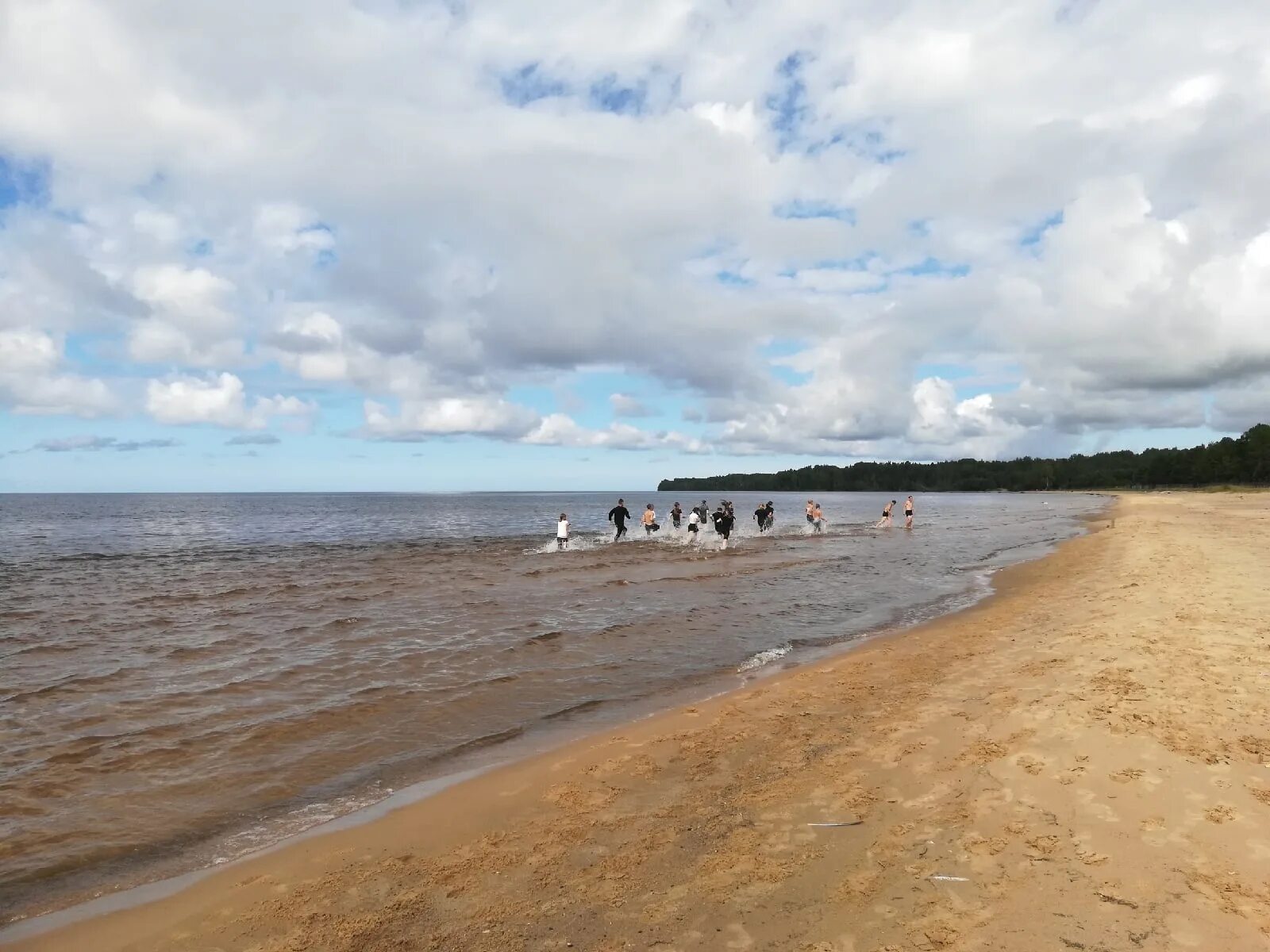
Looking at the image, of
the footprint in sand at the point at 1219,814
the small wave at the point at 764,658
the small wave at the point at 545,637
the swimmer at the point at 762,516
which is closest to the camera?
the footprint in sand at the point at 1219,814

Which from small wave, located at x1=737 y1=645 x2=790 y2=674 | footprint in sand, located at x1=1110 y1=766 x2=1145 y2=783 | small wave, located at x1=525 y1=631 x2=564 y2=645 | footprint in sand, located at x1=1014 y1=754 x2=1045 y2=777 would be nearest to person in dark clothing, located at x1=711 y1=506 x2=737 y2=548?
small wave, located at x1=525 y1=631 x2=564 y2=645

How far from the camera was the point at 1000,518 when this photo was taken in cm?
6488

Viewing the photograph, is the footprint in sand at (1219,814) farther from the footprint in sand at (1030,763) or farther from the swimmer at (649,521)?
the swimmer at (649,521)

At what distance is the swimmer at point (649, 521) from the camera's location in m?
41.4

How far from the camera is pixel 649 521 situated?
43.0 metres

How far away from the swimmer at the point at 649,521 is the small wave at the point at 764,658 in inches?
1031

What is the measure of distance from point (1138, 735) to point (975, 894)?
12.0ft

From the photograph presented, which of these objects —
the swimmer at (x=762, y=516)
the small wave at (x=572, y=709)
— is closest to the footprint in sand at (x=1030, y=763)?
the small wave at (x=572, y=709)

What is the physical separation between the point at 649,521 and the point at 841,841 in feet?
123

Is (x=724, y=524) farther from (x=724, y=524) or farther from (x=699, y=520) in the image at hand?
(x=699, y=520)

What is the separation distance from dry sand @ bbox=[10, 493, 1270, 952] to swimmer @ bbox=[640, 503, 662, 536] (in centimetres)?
3163

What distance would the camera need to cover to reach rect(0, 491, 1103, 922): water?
7.15m

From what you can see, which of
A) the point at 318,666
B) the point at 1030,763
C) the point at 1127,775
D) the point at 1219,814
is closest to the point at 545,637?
the point at 318,666

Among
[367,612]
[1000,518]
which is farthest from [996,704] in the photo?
[1000,518]
